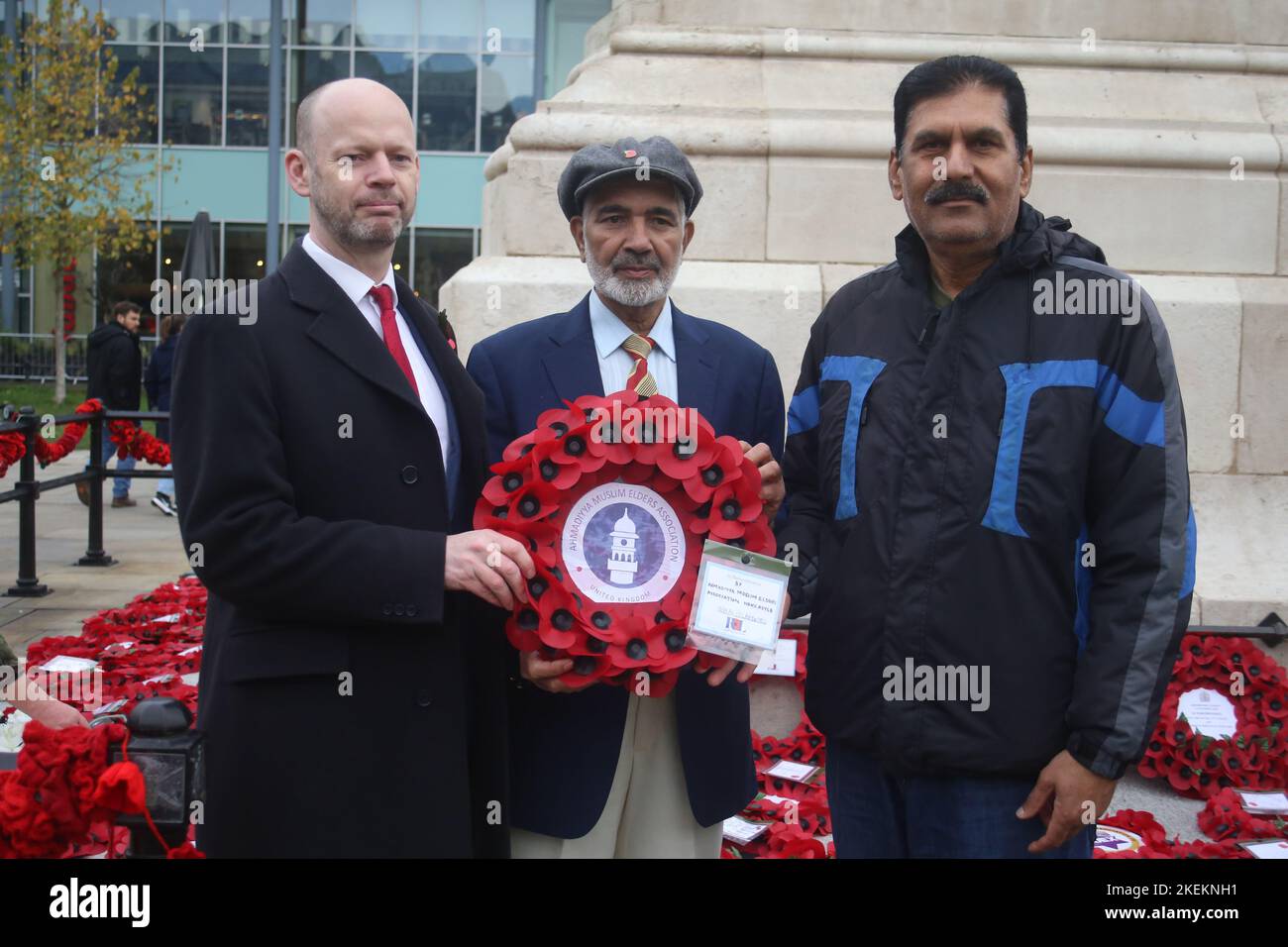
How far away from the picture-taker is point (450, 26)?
94.8 ft

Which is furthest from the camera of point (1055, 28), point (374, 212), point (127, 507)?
point (127, 507)

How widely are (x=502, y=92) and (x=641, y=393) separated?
92.3 feet

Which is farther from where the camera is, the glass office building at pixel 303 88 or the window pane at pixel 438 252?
the window pane at pixel 438 252

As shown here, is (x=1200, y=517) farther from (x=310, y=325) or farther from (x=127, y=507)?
(x=127, y=507)

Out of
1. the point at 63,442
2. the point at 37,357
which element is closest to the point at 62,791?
the point at 63,442

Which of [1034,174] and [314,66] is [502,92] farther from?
[1034,174]

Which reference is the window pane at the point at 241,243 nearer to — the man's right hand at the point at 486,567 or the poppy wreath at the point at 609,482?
the poppy wreath at the point at 609,482

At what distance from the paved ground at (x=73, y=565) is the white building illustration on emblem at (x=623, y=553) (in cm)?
556

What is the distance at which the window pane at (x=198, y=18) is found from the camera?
29.5m

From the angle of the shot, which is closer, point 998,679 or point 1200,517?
point 998,679

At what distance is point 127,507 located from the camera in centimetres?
1397

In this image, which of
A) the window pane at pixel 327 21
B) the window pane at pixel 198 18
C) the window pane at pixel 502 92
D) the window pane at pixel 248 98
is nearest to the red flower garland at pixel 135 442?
the window pane at pixel 502 92
